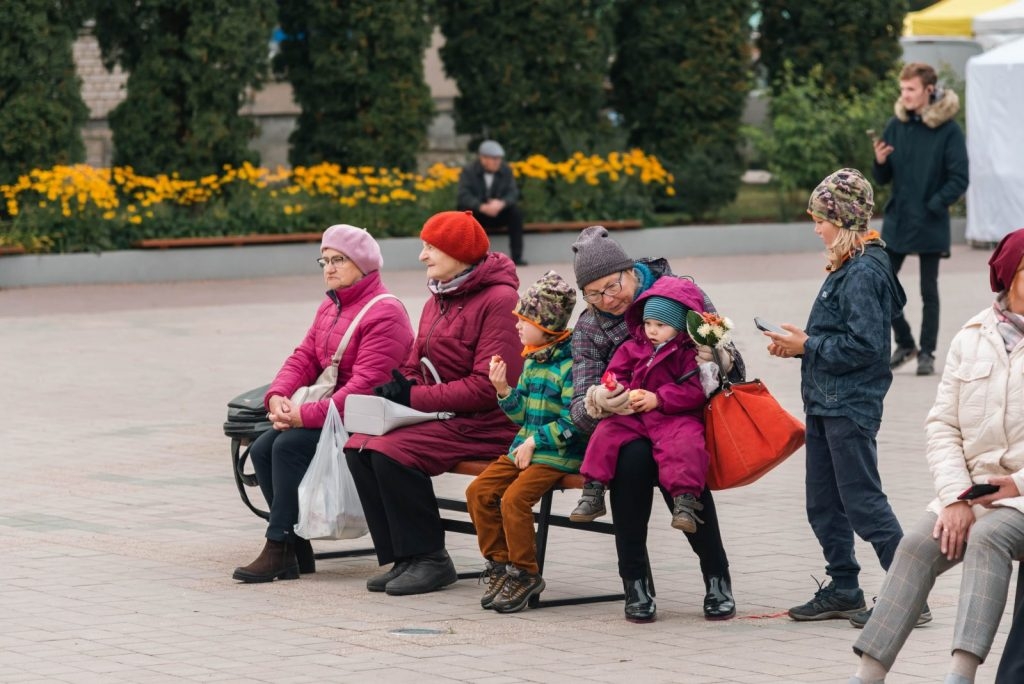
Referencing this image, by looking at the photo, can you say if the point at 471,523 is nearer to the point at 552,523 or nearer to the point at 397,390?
the point at 552,523

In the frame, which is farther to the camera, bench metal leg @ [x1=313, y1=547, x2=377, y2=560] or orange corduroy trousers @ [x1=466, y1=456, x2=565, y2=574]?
bench metal leg @ [x1=313, y1=547, x2=377, y2=560]

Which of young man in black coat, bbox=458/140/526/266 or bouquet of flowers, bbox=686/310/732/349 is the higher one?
bouquet of flowers, bbox=686/310/732/349

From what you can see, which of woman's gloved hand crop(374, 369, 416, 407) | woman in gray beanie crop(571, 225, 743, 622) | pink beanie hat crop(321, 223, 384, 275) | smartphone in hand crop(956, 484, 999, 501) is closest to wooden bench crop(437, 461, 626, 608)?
woman in gray beanie crop(571, 225, 743, 622)

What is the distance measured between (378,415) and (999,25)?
20.8 m

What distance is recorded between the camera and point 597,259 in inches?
249

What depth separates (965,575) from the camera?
4883mm

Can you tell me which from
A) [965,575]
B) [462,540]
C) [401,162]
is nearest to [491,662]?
[965,575]

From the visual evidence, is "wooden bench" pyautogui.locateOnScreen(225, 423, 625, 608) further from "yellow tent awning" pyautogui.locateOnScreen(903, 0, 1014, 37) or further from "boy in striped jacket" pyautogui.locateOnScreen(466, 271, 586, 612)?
"yellow tent awning" pyautogui.locateOnScreen(903, 0, 1014, 37)

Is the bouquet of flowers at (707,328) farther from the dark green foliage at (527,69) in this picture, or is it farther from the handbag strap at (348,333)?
the dark green foliage at (527,69)

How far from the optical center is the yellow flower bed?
18938 mm

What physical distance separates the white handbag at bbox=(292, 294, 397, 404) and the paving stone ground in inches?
26.8

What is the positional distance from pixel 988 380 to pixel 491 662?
67.1 inches

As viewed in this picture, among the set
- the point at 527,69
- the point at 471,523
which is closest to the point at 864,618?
the point at 471,523

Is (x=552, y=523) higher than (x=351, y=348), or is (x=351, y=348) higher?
(x=351, y=348)
